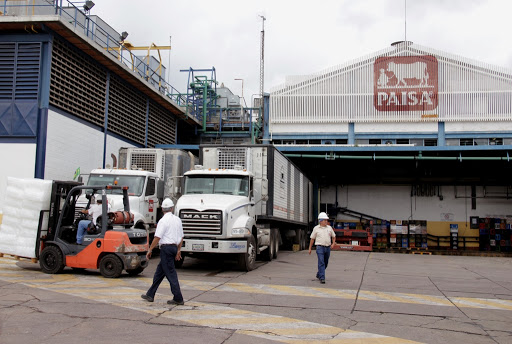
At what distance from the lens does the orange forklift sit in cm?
1131

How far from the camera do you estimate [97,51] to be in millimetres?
20125

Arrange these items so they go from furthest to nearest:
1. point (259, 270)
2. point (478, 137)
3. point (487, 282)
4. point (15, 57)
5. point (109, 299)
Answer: point (478, 137) → point (15, 57) → point (259, 270) → point (487, 282) → point (109, 299)

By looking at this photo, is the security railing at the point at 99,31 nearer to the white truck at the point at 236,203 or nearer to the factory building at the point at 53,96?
the factory building at the point at 53,96

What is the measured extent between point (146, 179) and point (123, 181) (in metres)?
0.81

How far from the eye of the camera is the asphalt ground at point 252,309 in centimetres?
657

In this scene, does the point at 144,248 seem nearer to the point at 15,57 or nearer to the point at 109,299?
the point at 109,299

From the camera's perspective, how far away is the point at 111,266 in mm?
11383

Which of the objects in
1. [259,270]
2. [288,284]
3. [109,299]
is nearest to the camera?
[109,299]

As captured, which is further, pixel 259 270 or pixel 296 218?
pixel 296 218

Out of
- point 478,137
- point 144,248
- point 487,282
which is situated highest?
point 478,137

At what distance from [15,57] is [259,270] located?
12.6m

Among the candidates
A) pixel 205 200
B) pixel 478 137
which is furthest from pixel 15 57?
pixel 478 137

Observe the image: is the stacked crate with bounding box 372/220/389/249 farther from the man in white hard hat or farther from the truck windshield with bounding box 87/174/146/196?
the man in white hard hat

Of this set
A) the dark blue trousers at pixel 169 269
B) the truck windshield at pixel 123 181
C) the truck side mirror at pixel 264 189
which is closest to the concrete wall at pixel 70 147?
the truck windshield at pixel 123 181
